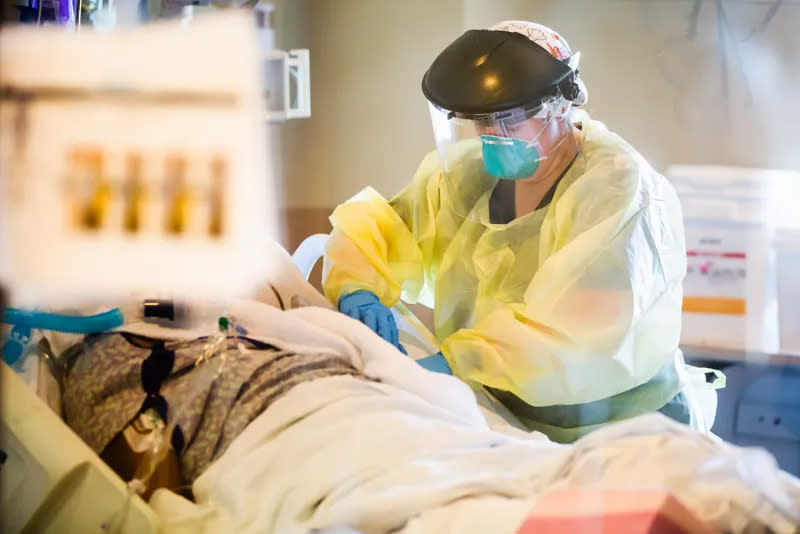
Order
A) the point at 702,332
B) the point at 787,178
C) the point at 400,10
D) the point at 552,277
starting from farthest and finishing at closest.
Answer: the point at 787,178, the point at 702,332, the point at 400,10, the point at 552,277

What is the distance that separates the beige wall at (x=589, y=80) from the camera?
1.21 metres

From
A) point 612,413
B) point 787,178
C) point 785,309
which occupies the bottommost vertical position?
point 612,413

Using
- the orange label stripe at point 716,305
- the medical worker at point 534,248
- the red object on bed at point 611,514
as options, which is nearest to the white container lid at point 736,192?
the orange label stripe at point 716,305

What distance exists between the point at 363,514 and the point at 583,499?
0.69 ft

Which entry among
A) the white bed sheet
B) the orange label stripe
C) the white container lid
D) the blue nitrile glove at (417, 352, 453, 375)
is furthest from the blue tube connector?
the white container lid

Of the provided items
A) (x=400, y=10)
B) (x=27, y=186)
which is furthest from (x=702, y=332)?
(x=27, y=186)

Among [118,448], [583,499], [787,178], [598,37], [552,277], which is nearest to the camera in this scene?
[583,499]

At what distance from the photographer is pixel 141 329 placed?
1.02 m

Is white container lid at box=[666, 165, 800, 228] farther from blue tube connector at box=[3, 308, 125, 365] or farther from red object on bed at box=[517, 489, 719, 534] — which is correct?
blue tube connector at box=[3, 308, 125, 365]

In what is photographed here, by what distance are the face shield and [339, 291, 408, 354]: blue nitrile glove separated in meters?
0.27

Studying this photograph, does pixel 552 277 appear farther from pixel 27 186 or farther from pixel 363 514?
pixel 27 186

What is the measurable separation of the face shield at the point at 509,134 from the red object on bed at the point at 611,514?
1.93 feet

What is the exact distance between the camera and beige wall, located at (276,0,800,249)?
1210mm

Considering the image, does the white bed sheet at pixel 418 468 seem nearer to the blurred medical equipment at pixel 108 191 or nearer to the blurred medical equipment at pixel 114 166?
the blurred medical equipment at pixel 108 191
